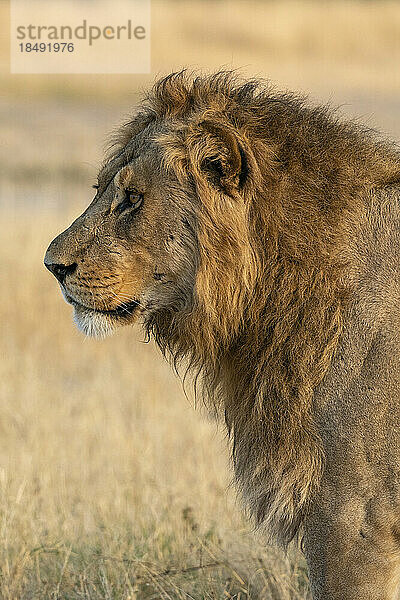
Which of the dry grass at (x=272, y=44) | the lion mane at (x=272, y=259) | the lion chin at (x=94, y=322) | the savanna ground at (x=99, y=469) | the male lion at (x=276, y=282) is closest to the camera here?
the male lion at (x=276, y=282)

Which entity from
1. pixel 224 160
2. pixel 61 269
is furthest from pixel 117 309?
pixel 224 160

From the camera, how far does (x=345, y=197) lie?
3.23m

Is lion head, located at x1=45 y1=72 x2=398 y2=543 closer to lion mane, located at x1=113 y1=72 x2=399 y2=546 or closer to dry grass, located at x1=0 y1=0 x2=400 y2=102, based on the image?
lion mane, located at x1=113 y1=72 x2=399 y2=546

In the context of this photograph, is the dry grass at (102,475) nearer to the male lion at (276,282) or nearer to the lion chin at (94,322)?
the male lion at (276,282)

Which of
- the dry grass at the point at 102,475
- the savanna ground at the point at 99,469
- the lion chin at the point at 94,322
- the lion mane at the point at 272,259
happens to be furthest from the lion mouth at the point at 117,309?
the dry grass at the point at 102,475

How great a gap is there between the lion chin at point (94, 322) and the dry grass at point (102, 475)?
1.25m

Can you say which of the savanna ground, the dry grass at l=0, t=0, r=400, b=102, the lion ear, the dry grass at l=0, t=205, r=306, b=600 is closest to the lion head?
the lion ear

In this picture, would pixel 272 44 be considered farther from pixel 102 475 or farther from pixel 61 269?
pixel 61 269

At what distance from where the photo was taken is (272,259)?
326cm

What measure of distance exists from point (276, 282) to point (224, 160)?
43 cm

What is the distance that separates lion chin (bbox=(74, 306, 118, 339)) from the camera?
11.1ft

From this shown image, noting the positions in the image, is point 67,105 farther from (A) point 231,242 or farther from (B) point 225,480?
(A) point 231,242

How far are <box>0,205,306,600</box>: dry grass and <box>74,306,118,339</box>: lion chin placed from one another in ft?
4.09

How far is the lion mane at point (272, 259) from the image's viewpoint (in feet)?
10.4
